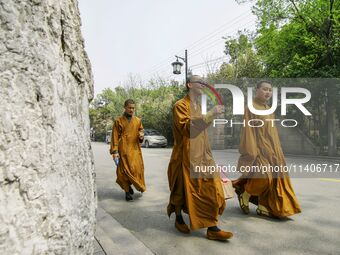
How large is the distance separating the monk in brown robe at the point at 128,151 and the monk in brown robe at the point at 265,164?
2.19m

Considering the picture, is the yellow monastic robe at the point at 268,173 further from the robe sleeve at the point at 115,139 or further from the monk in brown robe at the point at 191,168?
the robe sleeve at the point at 115,139

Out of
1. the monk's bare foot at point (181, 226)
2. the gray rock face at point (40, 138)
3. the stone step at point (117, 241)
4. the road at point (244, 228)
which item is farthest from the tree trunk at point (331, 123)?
the gray rock face at point (40, 138)

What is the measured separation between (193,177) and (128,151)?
9.05 feet

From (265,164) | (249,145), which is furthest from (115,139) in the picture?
(265,164)

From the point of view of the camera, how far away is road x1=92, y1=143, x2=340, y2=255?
3523 millimetres

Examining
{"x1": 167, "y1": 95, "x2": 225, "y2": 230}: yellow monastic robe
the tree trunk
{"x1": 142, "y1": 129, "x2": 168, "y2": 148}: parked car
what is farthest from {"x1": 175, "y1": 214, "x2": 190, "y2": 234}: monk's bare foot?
{"x1": 142, "y1": 129, "x2": 168, "y2": 148}: parked car

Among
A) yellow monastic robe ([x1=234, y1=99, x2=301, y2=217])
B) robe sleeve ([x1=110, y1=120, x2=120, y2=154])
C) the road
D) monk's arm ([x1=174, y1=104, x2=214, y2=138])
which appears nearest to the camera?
the road

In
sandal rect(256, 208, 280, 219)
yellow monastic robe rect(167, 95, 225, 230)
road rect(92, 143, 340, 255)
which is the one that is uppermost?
yellow monastic robe rect(167, 95, 225, 230)

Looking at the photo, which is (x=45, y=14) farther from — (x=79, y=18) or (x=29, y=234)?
(x=29, y=234)

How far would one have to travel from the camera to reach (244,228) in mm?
4254

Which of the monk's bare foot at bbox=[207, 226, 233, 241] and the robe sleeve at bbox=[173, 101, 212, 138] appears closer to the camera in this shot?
the monk's bare foot at bbox=[207, 226, 233, 241]

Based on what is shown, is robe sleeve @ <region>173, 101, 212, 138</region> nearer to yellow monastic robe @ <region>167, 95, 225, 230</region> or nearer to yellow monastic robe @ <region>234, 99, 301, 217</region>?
yellow monastic robe @ <region>167, 95, 225, 230</region>

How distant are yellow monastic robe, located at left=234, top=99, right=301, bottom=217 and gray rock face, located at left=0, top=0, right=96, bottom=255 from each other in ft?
12.5

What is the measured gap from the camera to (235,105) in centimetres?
1521
